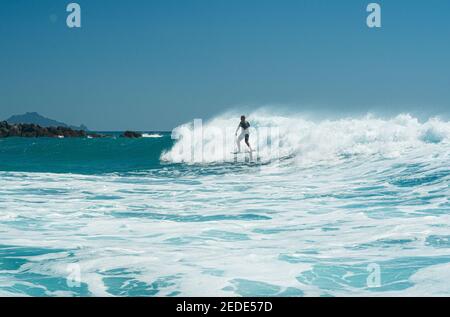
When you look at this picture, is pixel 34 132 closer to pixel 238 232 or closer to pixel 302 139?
pixel 302 139

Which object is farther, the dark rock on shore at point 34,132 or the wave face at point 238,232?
the dark rock on shore at point 34,132

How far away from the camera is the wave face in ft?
19.7

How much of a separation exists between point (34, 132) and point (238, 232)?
74.2 metres

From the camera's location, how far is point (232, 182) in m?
17.8

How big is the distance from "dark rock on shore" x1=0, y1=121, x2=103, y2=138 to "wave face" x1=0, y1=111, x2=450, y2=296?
199 ft

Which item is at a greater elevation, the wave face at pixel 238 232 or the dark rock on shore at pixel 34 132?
the dark rock on shore at pixel 34 132

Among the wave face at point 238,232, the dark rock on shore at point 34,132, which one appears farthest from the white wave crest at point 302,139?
the dark rock on shore at point 34,132

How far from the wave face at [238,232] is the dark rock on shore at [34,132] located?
60.6m

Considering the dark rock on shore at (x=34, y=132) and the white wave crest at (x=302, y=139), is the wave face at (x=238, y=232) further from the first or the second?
the dark rock on shore at (x=34, y=132)

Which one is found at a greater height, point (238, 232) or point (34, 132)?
point (34, 132)

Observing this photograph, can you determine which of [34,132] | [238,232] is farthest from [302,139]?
[34,132]

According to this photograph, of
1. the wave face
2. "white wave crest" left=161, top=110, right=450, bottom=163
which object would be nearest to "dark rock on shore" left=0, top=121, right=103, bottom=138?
"white wave crest" left=161, top=110, right=450, bottom=163

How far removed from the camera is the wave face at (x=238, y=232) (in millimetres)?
5992

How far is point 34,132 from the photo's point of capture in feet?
254
